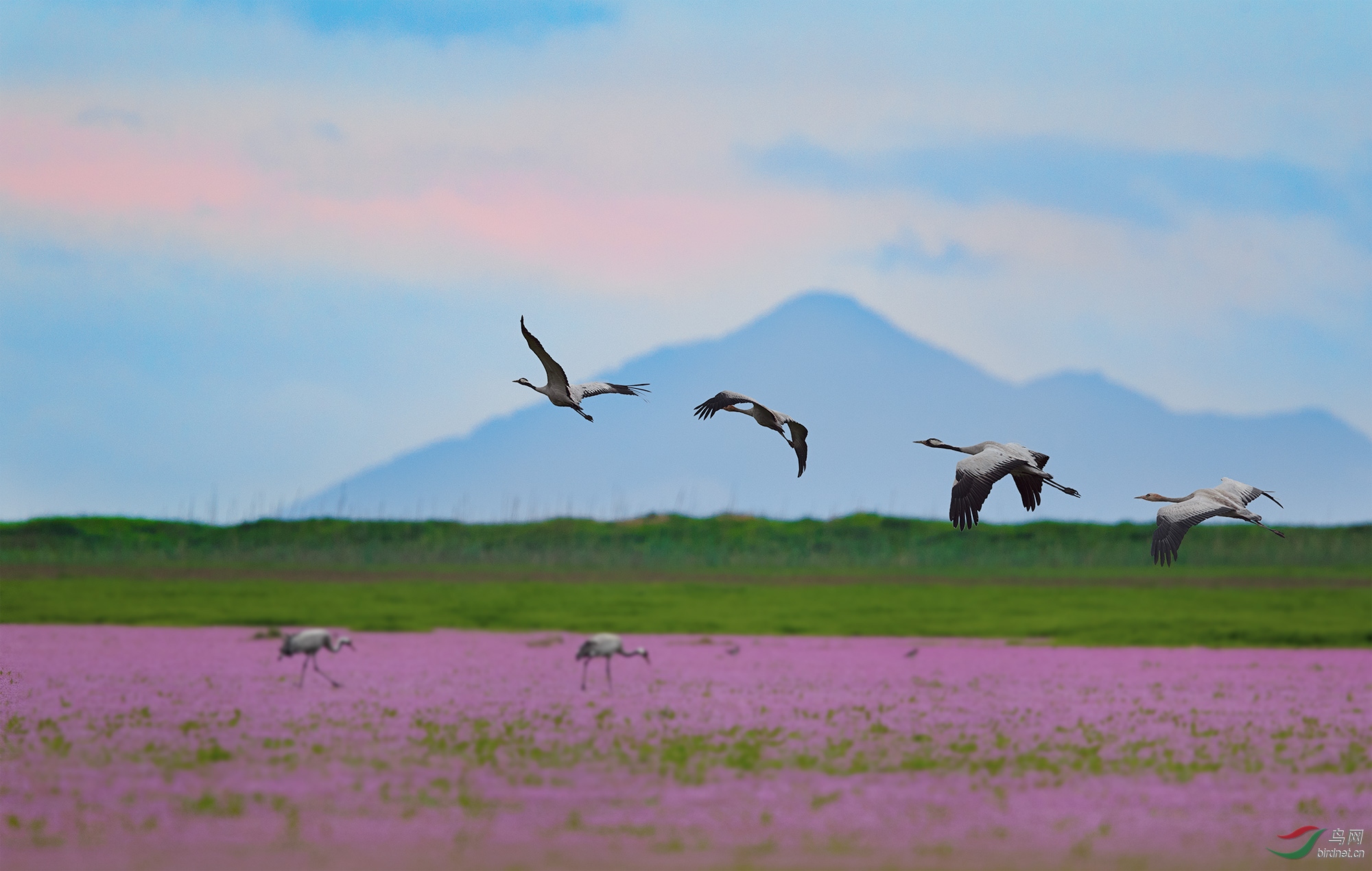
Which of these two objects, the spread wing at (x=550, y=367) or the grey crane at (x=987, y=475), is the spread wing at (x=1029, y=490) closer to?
the grey crane at (x=987, y=475)

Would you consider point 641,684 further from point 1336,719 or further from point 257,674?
point 1336,719

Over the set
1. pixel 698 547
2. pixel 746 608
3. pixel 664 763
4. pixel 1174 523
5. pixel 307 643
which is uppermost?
pixel 698 547

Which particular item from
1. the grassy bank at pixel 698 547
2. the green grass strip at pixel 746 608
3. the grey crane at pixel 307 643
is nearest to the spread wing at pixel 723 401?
the grey crane at pixel 307 643

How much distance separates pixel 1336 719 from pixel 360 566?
3451 cm

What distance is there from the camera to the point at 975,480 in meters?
3.93

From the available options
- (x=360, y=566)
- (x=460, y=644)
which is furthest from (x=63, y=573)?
(x=460, y=644)

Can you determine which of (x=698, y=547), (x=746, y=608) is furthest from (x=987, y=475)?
(x=698, y=547)

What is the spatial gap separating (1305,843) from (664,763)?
7562 millimetres

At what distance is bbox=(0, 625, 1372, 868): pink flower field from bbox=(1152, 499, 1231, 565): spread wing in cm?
831

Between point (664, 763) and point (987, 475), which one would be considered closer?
point (987, 475)

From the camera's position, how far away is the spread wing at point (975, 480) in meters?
3.88

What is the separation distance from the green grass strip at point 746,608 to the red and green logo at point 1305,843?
65.7ft

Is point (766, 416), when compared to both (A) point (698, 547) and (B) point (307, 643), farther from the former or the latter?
(A) point (698, 547)

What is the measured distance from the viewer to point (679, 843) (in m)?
13.0
